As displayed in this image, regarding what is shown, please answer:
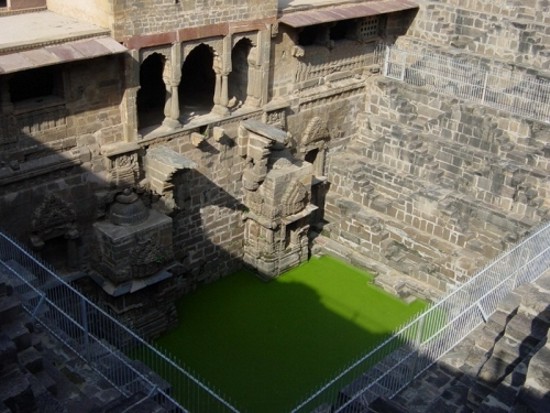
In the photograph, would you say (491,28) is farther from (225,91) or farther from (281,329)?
(281,329)

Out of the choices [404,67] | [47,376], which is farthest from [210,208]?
[47,376]

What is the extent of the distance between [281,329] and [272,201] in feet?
9.38

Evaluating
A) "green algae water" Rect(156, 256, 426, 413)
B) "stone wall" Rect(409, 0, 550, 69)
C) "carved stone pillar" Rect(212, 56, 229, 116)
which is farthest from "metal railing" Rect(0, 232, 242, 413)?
"stone wall" Rect(409, 0, 550, 69)

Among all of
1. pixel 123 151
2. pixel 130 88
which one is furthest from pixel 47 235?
pixel 130 88

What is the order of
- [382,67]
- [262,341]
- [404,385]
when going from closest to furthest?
1. [404,385]
2. [262,341]
3. [382,67]

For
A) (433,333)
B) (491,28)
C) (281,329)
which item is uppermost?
(491,28)

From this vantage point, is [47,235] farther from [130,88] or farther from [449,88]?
[449,88]

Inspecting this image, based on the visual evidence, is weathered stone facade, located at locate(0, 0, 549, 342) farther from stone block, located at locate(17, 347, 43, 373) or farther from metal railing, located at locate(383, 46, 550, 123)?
stone block, located at locate(17, 347, 43, 373)

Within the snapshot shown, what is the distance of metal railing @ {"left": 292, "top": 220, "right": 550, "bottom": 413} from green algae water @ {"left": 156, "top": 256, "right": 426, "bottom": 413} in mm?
1124

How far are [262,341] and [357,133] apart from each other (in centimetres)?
677

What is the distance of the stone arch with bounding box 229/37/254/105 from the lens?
52.7ft

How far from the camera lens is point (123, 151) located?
1384 centimetres

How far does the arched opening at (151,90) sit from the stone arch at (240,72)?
5.35 feet

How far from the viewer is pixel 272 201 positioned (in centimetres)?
1627
